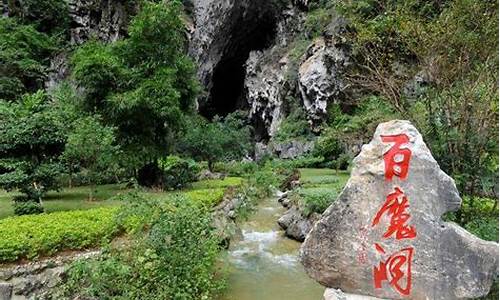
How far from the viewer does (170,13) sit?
37.0 ft

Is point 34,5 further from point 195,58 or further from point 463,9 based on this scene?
point 463,9

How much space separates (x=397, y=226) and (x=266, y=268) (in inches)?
175

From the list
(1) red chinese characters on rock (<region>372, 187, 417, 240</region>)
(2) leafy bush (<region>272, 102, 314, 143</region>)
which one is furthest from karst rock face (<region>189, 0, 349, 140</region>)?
(1) red chinese characters on rock (<region>372, 187, 417, 240</region>)

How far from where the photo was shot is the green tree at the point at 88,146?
8617 millimetres

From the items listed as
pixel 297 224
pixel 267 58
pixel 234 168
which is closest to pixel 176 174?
pixel 297 224

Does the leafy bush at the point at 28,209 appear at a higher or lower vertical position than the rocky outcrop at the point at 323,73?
lower

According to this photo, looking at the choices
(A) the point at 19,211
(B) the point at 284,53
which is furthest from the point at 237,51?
(A) the point at 19,211

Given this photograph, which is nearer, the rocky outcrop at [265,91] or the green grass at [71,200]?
A: the green grass at [71,200]

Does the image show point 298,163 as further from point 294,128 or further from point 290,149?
point 294,128

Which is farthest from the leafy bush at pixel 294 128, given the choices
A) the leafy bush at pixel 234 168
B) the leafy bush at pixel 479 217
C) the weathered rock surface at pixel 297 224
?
the leafy bush at pixel 479 217

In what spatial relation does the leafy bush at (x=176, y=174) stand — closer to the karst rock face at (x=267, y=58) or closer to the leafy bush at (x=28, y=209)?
the leafy bush at (x=28, y=209)

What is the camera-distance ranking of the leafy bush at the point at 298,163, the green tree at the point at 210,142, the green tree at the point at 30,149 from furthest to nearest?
the leafy bush at the point at 298,163 → the green tree at the point at 210,142 → the green tree at the point at 30,149

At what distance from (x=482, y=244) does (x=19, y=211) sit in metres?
7.27

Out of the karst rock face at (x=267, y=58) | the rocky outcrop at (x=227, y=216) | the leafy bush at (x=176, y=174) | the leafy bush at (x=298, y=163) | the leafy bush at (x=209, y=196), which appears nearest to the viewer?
the rocky outcrop at (x=227, y=216)
